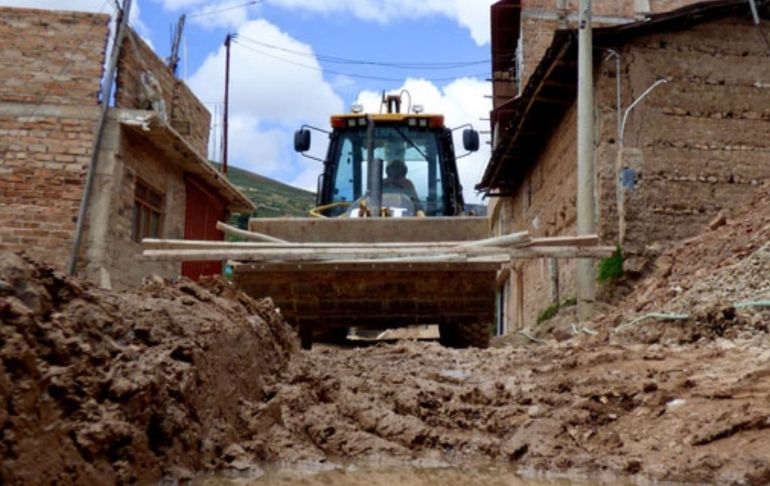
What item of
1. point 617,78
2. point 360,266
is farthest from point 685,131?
point 360,266

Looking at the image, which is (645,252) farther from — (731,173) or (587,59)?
(587,59)

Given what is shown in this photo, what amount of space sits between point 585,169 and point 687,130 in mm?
2235

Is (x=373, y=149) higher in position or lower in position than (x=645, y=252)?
higher

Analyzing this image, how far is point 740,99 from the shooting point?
1115 cm

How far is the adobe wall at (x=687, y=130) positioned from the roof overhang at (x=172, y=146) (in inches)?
272

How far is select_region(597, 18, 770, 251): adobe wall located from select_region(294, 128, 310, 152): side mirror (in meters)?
4.62

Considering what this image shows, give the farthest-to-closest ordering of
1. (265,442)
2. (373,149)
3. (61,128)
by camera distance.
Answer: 1. (61,128)
2. (373,149)
3. (265,442)

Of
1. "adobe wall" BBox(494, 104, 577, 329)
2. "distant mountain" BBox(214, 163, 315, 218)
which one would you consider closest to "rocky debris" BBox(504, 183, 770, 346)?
"adobe wall" BBox(494, 104, 577, 329)

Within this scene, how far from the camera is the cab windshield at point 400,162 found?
9.13m

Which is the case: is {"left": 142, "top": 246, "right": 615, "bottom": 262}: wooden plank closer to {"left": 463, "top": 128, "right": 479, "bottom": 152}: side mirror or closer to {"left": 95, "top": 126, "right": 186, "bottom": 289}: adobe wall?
{"left": 463, "top": 128, "right": 479, "bottom": 152}: side mirror

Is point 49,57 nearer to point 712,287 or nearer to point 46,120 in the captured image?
point 46,120

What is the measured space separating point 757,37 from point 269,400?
10848 mm

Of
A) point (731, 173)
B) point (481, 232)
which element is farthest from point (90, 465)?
point (731, 173)

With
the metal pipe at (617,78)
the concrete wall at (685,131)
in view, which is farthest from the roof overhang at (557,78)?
the concrete wall at (685,131)
